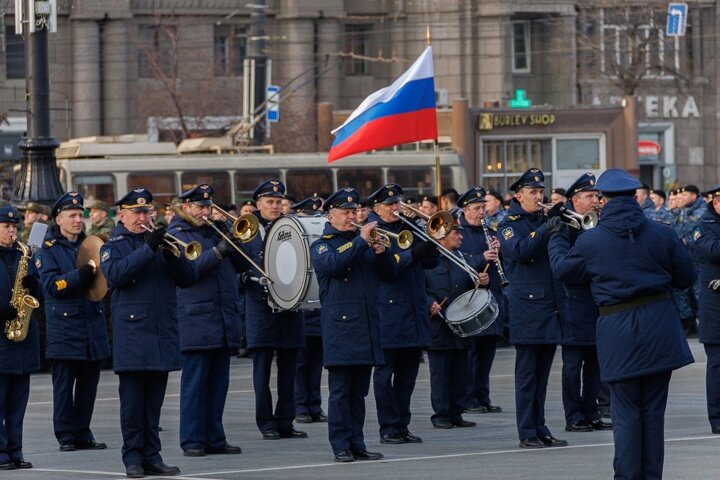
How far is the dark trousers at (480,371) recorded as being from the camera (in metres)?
17.0

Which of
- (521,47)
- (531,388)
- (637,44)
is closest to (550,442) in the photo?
(531,388)

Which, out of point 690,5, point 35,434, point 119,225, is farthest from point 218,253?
point 690,5

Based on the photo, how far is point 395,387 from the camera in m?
14.8

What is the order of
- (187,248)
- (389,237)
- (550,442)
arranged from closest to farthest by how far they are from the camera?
(187,248) < (550,442) < (389,237)

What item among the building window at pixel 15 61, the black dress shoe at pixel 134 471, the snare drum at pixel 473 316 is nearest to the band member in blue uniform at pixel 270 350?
the snare drum at pixel 473 316

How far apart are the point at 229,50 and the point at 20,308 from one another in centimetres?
3774

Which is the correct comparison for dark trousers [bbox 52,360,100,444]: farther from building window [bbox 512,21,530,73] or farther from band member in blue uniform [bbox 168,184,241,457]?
building window [bbox 512,21,530,73]

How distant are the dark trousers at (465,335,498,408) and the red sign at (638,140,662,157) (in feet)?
117

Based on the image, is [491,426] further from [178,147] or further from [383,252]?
[178,147]

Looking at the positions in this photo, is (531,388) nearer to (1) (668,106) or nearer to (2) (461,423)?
(2) (461,423)

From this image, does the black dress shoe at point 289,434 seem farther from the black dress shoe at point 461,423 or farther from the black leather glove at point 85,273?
the black leather glove at point 85,273

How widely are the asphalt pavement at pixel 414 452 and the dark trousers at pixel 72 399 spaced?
22cm

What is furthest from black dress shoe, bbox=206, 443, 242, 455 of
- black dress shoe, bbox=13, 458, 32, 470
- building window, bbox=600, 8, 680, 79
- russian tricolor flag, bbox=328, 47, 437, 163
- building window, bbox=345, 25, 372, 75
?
building window, bbox=345, 25, 372, 75

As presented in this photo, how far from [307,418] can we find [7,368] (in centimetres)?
382
